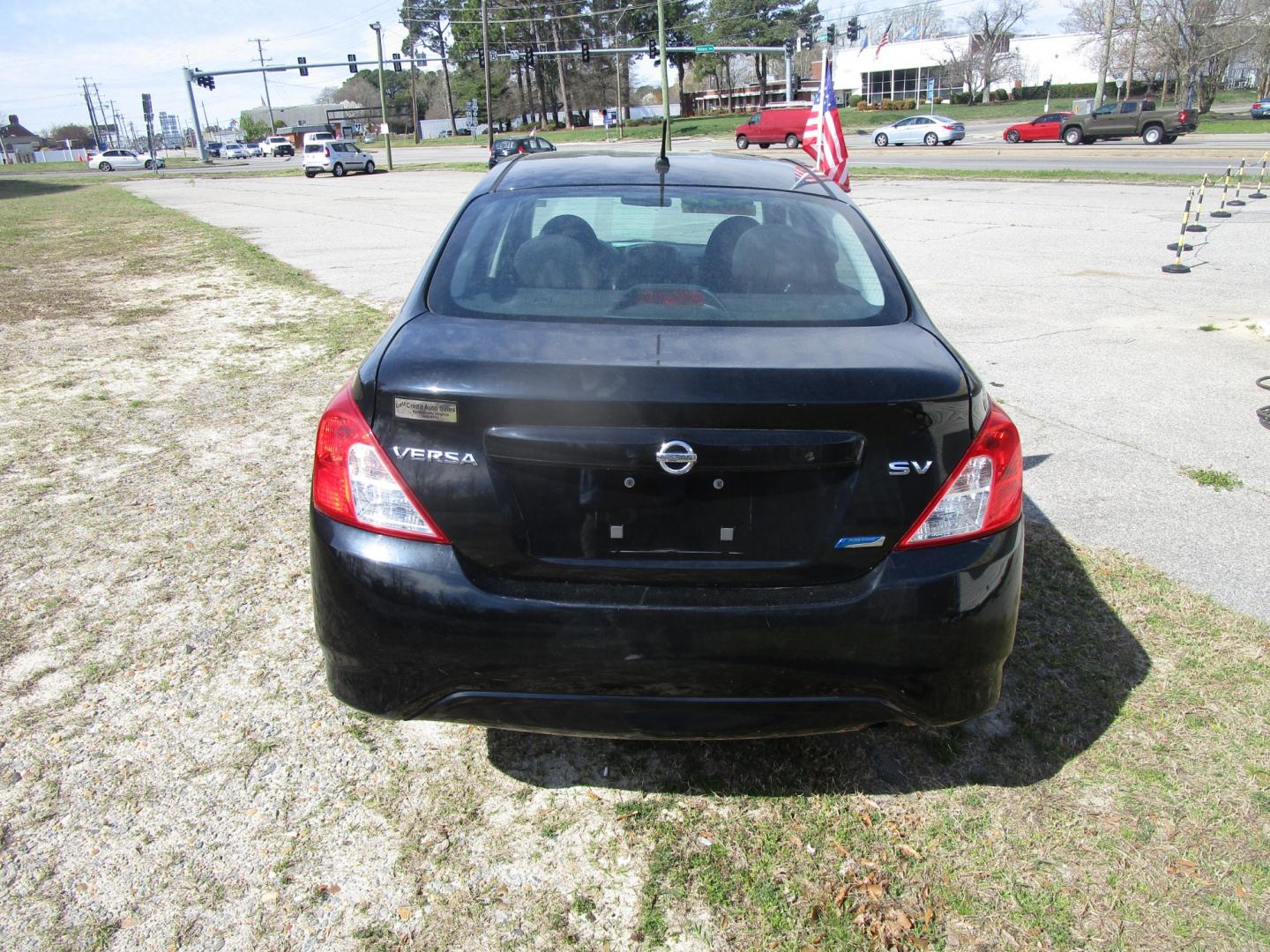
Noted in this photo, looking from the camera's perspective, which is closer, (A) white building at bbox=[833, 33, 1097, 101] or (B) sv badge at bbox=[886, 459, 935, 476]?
(B) sv badge at bbox=[886, 459, 935, 476]

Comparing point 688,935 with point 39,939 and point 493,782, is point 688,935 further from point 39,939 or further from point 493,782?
point 39,939

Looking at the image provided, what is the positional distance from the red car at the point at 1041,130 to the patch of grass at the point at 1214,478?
42157 mm

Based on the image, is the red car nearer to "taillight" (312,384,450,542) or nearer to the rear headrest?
the rear headrest

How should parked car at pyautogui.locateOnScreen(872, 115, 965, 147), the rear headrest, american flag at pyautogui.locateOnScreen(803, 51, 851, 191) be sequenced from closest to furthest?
1. the rear headrest
2. american flag at pyautogui.locateOnScreen(803, 51, 851, 191)
3. parked car at pyautogui.locateOnScreen(872, 115, 965, 147)

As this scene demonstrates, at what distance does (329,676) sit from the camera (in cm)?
241

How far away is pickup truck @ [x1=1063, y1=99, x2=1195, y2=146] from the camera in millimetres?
37062

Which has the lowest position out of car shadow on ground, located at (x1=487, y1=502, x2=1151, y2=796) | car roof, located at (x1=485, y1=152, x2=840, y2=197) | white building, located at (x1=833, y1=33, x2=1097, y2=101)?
car shadow on ground, located at (x1=487, y1=502, x2=1151, y2=796)

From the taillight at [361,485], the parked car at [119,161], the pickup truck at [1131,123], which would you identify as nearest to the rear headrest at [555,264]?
the taillight at [361,485]

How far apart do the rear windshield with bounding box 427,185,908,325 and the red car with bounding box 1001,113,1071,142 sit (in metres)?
44.4

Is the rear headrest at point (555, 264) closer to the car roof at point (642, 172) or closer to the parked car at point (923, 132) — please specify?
the car roof at point (642, 172)

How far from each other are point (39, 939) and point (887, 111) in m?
74.1

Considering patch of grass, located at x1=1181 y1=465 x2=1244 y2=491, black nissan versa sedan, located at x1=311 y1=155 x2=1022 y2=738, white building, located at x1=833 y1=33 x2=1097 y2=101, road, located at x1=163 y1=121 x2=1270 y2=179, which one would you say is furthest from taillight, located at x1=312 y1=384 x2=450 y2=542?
white building, located at x1=833 y1=33 x2=1097 y2=101

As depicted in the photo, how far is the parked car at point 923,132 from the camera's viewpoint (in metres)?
45.8

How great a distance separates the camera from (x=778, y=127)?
153ft
